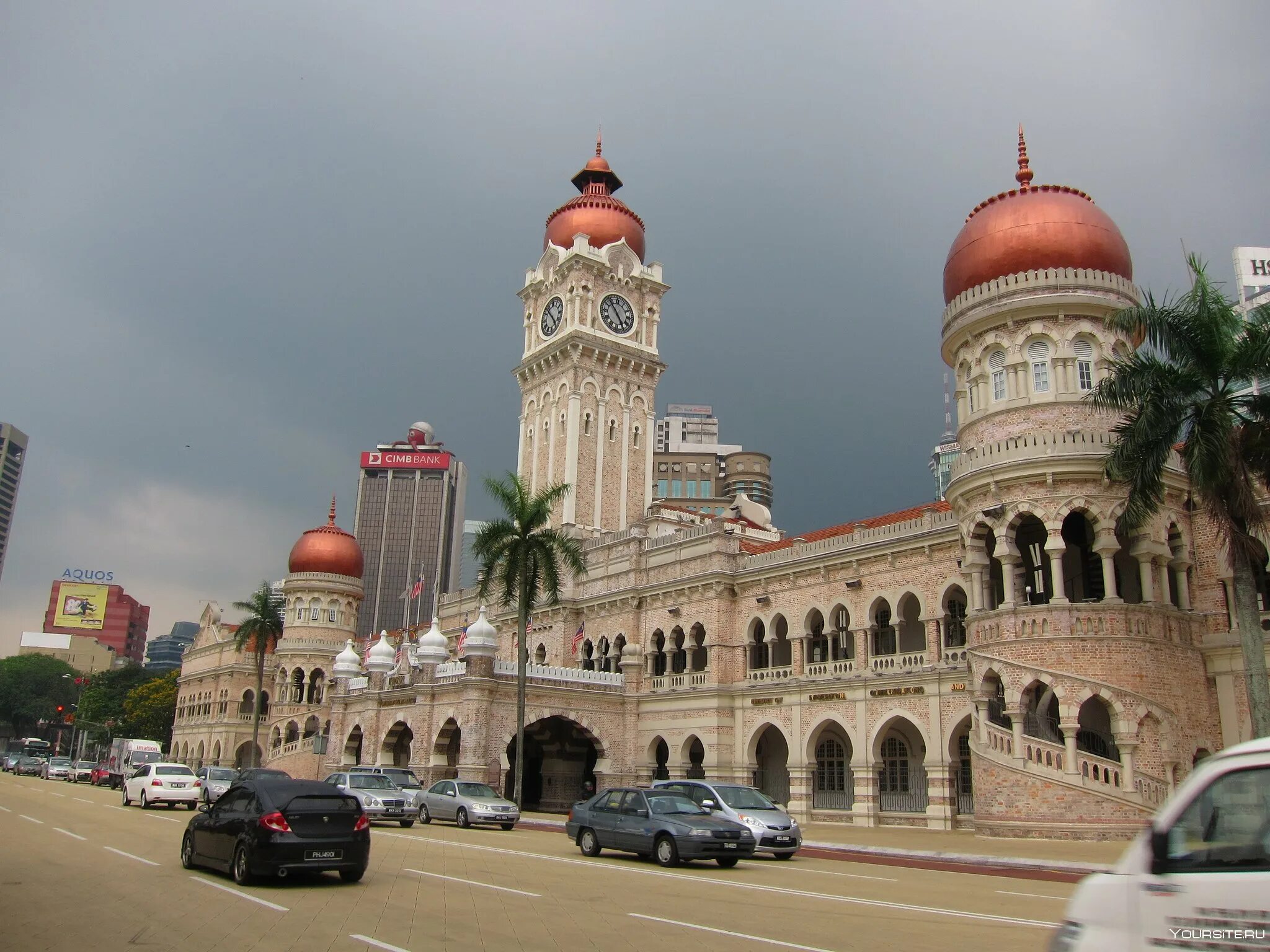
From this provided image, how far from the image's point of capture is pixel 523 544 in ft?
114

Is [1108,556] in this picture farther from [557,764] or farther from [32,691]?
[32,691]

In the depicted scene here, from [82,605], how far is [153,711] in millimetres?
42922

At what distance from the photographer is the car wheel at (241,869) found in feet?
40.0

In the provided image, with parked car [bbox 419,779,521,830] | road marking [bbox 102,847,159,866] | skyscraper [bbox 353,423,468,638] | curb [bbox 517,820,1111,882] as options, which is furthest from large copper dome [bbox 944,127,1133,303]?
skyscraper [bbox 353,423,468,638]

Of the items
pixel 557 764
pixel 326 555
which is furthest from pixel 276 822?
pixel 326 555

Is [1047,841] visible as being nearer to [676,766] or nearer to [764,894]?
[764,894]

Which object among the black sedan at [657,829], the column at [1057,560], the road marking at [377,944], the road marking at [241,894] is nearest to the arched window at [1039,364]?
the column at [1057,560]

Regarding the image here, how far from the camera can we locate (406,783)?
28078 mm

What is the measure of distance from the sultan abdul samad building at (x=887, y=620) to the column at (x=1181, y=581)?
97 millimetres

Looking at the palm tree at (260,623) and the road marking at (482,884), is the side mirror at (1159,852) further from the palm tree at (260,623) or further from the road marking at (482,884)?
the palm tree at (260,623)

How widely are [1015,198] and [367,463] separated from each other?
487ft

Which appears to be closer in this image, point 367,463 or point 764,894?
point 764,894

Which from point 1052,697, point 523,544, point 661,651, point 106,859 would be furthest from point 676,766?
point 106,859

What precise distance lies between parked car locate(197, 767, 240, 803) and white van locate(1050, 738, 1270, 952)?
26.8 meters
